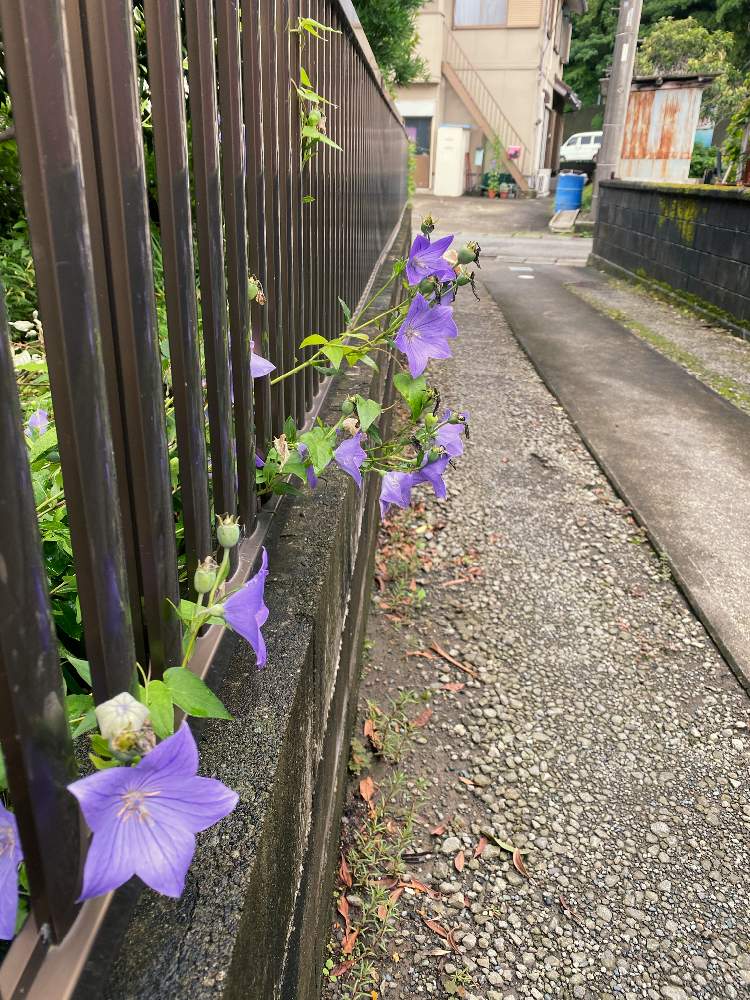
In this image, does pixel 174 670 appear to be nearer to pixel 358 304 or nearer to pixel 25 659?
pixel 25 659

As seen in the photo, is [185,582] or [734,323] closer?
[185,582]

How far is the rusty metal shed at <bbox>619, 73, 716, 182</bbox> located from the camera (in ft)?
44.9

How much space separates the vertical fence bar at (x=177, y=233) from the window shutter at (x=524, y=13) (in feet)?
99.7

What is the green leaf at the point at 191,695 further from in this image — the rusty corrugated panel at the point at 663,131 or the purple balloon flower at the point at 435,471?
the rusty corrugated panel at the point at 663,131

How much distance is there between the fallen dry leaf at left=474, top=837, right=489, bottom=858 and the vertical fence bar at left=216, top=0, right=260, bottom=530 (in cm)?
104

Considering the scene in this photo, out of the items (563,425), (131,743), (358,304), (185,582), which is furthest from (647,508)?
(131,743)

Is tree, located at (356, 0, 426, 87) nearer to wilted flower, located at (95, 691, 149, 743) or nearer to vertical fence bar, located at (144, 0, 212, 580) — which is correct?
vertical fence bar, located at (144, 0, 212, 580)

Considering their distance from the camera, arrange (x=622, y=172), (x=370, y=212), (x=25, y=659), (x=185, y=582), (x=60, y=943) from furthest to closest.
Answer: (x=622, y=172)
(x=370, y=212)
(x=185, y=582)
(x=60, y=943)
(x=25, y=659)

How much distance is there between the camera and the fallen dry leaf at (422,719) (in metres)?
2.48

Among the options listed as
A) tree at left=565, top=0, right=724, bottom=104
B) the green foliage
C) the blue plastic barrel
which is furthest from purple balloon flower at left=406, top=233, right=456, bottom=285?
tree at left=565, top=0, right=724, bottom=104

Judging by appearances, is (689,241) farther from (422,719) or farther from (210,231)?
(210,231)

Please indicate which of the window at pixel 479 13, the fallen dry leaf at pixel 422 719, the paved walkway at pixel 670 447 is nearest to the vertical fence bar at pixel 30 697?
the fallen dry leaf at pixel 422 719

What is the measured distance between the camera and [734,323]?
7.89 m

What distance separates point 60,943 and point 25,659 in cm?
31
